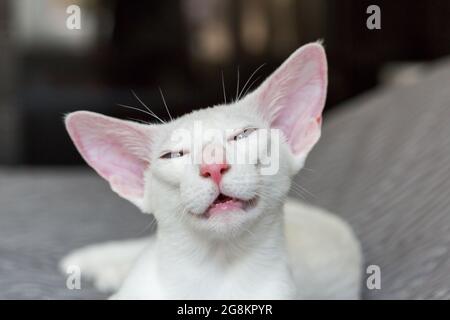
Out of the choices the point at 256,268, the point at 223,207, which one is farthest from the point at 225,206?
the point at 256,268

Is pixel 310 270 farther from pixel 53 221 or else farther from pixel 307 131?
pixel 53 221

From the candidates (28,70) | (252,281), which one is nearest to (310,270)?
(252,281)

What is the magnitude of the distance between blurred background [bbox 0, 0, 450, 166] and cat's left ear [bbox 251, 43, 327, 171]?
9.38ft

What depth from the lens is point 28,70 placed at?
3881mm

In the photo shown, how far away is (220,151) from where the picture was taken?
738mm

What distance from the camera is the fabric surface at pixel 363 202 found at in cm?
104

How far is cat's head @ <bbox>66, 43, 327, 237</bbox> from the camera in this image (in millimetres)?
741

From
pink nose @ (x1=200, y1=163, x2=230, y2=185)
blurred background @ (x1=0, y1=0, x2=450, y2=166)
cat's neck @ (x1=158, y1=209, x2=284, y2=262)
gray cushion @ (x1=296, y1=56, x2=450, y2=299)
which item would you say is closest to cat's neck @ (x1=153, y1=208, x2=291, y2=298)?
cat's neck @ (x1=158, y1=209, x2=284, y2=262)

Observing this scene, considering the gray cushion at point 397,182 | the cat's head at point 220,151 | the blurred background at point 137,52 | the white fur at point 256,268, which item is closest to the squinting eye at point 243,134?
the cat's head at point 220,151

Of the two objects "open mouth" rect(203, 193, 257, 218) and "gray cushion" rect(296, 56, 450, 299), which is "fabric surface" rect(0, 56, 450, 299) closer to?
"gray cushion" rect(296, 56, 450, 299)

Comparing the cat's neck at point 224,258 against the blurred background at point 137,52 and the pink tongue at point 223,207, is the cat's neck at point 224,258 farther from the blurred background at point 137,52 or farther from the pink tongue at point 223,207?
the blurred background at point 137,52

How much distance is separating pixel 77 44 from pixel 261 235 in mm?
3223

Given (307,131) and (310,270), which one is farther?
(310,270)
